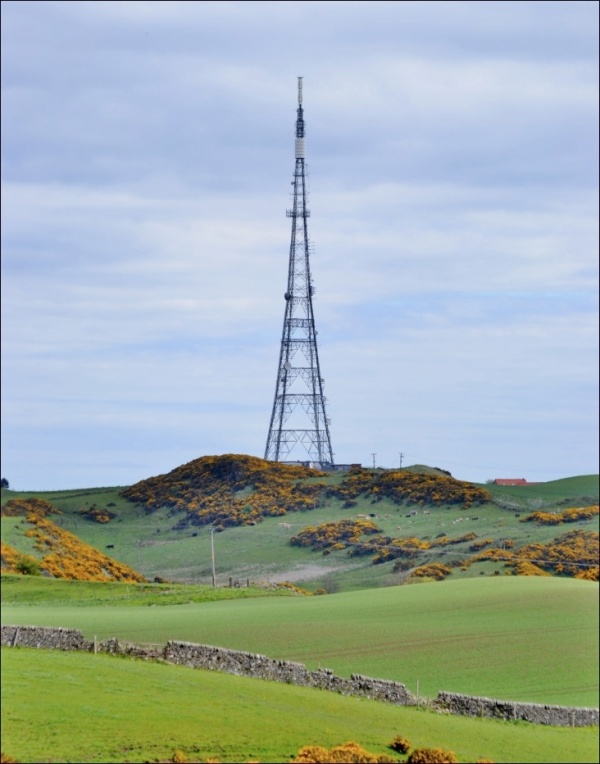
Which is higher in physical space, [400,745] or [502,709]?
[502,709]

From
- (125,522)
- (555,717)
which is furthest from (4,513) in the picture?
(555,717)

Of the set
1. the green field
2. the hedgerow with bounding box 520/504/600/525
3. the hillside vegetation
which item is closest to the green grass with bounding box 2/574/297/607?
the green field

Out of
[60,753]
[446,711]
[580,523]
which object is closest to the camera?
[60,753]

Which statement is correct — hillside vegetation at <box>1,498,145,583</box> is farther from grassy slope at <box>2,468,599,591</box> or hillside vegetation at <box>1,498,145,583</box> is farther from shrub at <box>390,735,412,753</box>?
shrub at <box>390,735,412,753</box>

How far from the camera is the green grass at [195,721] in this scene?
26.5 m

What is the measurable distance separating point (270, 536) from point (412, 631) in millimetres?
4290

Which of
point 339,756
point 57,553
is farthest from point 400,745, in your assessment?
point 57,553

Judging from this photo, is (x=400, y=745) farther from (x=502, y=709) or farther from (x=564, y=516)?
(x=564, y=516)

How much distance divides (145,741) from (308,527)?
9.60 meters

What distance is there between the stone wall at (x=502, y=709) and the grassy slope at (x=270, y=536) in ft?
12.6

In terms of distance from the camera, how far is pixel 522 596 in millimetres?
34469

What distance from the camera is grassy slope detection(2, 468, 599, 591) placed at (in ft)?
111

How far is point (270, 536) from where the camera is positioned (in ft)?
114

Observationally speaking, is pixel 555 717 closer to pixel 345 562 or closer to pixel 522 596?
pixel 522 596
